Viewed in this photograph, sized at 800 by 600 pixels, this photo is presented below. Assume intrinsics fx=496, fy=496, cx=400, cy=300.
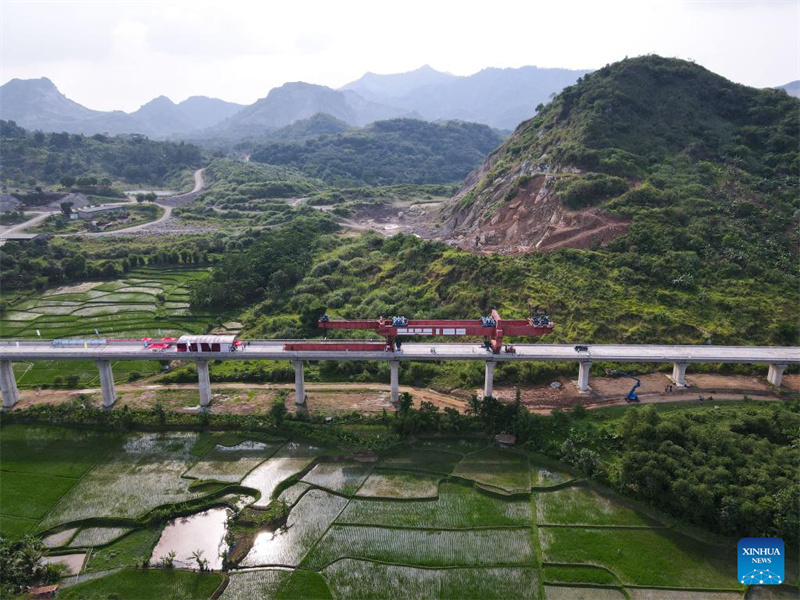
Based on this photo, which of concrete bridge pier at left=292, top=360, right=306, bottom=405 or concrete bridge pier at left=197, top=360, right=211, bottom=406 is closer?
concrete bridge pier at left=292, top=360, right=306, bottom=405

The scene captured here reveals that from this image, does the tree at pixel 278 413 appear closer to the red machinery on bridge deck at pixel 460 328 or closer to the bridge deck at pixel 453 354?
the bridge deck at pixel 453 354

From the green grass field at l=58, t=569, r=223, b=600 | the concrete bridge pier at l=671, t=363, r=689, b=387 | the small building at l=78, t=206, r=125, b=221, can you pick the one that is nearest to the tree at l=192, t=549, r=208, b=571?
the green grass field at l=58, t=569, r=223, b=600

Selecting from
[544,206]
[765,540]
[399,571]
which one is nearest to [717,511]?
[765,540]

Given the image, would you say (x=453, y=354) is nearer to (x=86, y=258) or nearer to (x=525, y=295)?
(x=525, y=295)

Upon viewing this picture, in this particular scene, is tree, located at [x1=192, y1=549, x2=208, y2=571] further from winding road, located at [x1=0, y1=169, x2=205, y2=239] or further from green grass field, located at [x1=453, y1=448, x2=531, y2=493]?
winding road, located at [x1=0, y1=169, x2=205, y2=239]

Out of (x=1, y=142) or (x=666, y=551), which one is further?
(x=1, y=142)

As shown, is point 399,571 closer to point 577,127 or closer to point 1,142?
point 577,127
